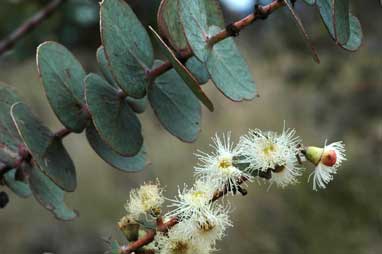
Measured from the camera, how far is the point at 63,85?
0.81m

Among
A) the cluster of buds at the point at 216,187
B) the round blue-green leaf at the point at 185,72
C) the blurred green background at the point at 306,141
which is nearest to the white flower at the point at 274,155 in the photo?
the cluster of buds at the point at 216,187

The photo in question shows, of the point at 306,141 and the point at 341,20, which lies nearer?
the point at 341,20

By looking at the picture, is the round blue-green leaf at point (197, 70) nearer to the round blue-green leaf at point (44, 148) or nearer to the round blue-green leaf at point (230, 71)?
the round blue-green leaf at point (230, 71)

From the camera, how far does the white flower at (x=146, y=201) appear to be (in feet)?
2.64

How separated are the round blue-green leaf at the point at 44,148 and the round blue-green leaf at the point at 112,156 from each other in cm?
4

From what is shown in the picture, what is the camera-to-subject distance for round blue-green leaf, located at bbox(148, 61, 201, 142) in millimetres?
826

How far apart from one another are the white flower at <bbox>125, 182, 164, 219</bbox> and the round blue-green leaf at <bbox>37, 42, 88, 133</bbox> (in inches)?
4.7

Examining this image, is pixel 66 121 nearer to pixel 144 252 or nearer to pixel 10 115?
pixel 10 115

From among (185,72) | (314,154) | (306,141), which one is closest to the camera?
(185,72)

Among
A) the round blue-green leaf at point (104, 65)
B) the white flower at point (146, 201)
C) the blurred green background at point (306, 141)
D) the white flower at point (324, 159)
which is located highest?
the round blue-green leaf at point (104, 65)

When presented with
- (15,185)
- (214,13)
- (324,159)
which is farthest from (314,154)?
(15,185)

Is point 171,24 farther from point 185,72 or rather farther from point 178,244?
point 178,244

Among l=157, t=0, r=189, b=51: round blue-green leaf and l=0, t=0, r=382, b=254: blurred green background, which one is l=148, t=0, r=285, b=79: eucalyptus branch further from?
l=0, t=0, r=382, b=254: blurred green background

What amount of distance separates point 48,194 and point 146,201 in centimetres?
16
